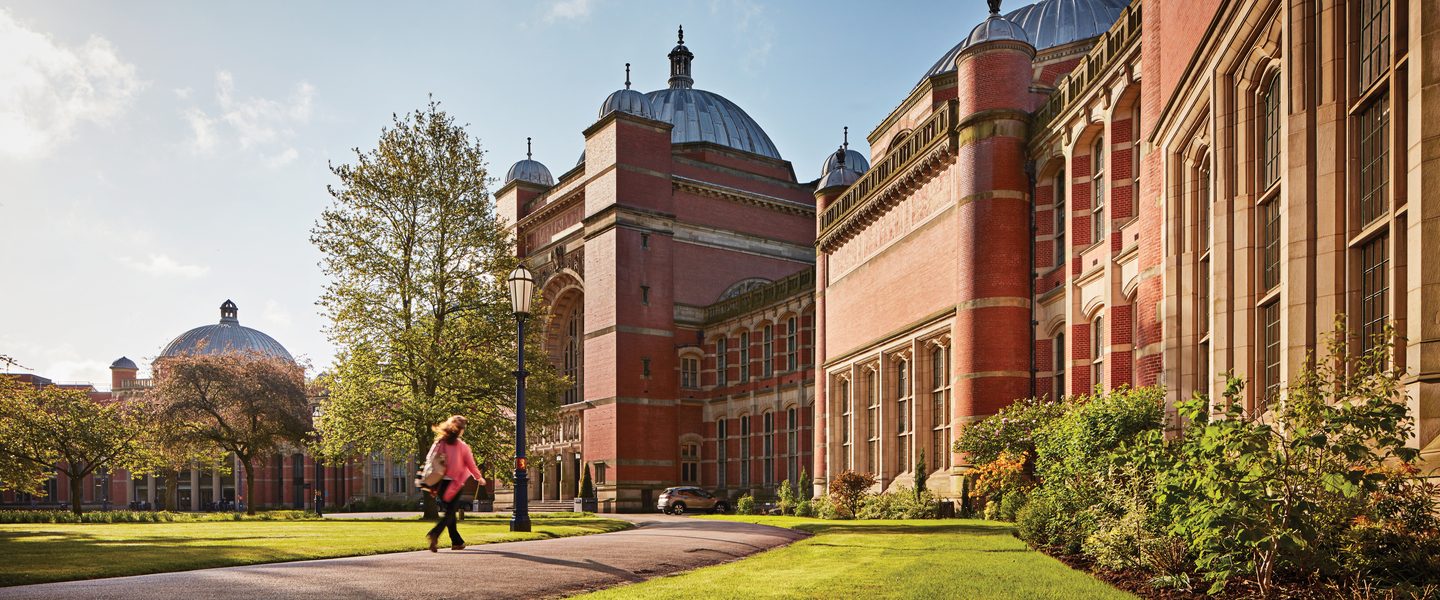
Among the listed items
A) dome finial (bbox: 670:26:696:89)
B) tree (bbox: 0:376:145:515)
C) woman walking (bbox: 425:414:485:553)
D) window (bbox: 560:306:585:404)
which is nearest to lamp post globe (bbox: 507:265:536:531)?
woman walking (bbox: 425:414:485:553)

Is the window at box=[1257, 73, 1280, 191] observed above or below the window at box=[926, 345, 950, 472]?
above

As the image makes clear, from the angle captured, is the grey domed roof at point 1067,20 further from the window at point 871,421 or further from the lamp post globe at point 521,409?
the lamp post globe at point 521,409

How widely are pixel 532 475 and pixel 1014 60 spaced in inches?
1497

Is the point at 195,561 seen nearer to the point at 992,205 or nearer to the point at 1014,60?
the point at 992,205

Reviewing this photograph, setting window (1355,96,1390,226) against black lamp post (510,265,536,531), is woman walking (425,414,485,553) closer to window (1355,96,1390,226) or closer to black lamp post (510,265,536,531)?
black lamp post (510,265,536,531)

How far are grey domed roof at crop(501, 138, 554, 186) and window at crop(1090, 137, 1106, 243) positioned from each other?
41124 mm

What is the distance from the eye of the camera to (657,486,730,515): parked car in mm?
42156

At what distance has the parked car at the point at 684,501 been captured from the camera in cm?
4216

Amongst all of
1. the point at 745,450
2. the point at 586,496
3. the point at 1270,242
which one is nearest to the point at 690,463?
the point at 745,450

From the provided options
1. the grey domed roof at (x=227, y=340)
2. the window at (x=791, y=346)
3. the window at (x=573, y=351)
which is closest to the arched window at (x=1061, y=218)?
the window at (x=791, y=346)

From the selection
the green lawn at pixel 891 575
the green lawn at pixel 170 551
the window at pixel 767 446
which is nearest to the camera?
the green lawn at pixel 891 575

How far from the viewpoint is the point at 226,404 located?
46719mm

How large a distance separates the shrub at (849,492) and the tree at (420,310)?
8641 millimetres

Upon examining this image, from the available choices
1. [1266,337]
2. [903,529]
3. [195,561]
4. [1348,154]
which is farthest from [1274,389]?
[195,561]
